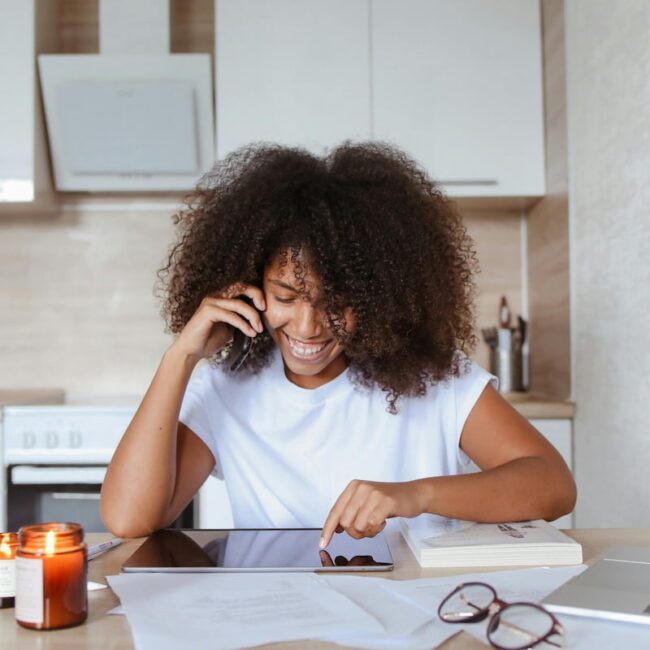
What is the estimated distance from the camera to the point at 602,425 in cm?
202

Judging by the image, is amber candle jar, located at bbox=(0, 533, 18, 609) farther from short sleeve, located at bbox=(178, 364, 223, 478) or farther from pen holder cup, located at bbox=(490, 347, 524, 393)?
pen holder cup, located at bbox=(490, 347, 524, 393)

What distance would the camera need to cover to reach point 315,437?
1.31 m

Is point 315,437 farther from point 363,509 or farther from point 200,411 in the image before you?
point 363,509

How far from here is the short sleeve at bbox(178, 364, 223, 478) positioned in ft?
4.33

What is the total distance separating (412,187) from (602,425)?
102cm

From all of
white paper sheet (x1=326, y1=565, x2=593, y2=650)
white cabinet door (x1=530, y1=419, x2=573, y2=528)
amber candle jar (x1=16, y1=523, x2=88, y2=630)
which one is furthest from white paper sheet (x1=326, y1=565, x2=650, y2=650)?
white cabinet door (x1=530, y1=419, x2=573, y2=528)

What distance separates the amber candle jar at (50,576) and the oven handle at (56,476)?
5.35ft

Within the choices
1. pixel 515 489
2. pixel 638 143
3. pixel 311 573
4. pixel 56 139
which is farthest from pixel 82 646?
pixel 56 139

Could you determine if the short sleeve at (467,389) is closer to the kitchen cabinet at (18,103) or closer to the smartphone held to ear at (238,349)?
the smartphone held to ear at (238,349)

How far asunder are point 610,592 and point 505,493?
1.09ft

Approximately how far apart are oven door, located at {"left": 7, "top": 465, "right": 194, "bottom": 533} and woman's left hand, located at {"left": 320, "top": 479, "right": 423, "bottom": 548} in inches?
55.7

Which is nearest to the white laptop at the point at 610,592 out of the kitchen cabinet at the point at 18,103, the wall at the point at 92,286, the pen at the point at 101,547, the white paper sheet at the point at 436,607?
the white paper sheet at the point at 436,607

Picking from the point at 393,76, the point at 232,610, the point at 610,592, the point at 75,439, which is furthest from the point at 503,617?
the point at 393,76

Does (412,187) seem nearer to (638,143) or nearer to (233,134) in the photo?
(638,143)
